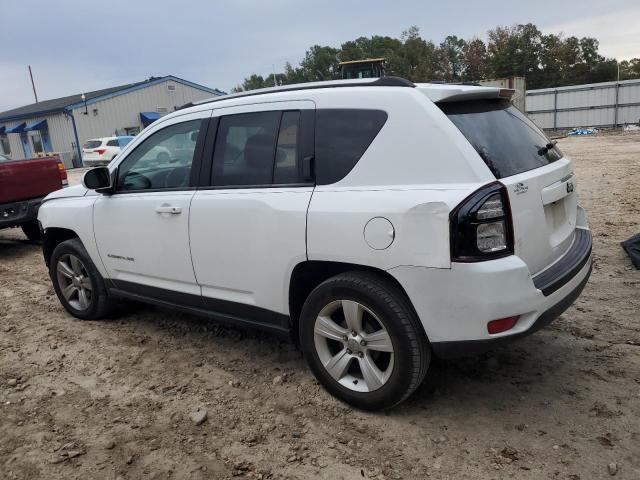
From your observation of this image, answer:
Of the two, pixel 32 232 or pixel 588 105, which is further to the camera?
pixel 588 105

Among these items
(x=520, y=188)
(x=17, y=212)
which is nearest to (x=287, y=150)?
(x=520, y=188)

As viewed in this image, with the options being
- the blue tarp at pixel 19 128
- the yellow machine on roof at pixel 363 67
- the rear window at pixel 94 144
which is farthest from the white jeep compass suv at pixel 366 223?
the blue tarp at pixel 19 128

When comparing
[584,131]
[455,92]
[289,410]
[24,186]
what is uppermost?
[455,92]

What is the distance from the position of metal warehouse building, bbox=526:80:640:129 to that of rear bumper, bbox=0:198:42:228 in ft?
89.0

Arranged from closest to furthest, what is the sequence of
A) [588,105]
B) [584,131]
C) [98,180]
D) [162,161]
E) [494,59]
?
[162,161], [98,180], [584,131], [588,105], [494,59]

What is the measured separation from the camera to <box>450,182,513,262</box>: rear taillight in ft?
8.30

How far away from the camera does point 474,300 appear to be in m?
2.57

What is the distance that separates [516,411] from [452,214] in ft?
4.30

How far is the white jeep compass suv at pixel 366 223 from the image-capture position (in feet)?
8.57

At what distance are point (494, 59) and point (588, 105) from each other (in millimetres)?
32320

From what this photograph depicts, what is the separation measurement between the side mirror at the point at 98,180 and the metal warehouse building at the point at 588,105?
1136 inches

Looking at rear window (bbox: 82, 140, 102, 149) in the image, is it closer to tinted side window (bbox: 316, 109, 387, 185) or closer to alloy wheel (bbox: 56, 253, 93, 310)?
alloy wheel (bbox: 56, 253, 93, 310)

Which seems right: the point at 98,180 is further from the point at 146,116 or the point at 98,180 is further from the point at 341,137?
the point at 146,116

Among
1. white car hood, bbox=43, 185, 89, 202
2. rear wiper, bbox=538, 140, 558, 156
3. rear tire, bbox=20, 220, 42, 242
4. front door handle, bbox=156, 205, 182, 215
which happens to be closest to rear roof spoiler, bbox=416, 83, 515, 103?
rear wiper, bbox=538, 140, 558, 156
